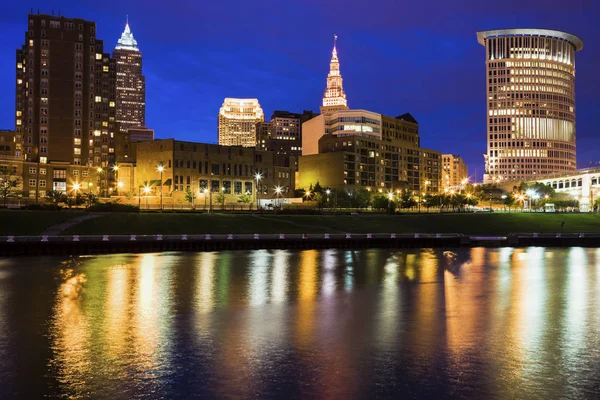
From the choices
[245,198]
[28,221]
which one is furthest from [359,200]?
[28,221]

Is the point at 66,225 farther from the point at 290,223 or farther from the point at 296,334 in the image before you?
the point at 296,334

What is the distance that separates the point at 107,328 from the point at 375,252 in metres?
53.1

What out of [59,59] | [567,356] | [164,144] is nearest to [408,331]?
[567,356]

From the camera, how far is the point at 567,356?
22766 millimetres

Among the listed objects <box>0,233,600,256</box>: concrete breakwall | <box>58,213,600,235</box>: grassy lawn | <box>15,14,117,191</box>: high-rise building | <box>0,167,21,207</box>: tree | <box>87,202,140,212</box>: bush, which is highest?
<box>15,14,117,191</box>: high-rise building

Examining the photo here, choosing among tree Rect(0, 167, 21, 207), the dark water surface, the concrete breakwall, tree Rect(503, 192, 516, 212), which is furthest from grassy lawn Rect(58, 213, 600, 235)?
tree Rect(503, 192, 516, 212)

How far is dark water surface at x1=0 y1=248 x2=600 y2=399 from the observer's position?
19.3 metres

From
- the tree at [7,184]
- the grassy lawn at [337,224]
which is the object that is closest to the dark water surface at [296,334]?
the grassy lawn at [337,224]

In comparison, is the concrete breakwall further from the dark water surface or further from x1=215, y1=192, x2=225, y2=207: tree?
x1=215, y1=192, x2=225, y2=207: tree

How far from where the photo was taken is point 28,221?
271ft

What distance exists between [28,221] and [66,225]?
5.81 metres

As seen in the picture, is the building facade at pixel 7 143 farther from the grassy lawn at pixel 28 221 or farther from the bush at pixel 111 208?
the grassy lawn at pixel 28 221

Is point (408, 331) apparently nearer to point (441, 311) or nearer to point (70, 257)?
point (441, 311)

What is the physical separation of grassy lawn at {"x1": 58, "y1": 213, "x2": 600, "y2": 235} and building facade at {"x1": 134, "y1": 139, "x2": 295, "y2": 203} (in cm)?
6040
